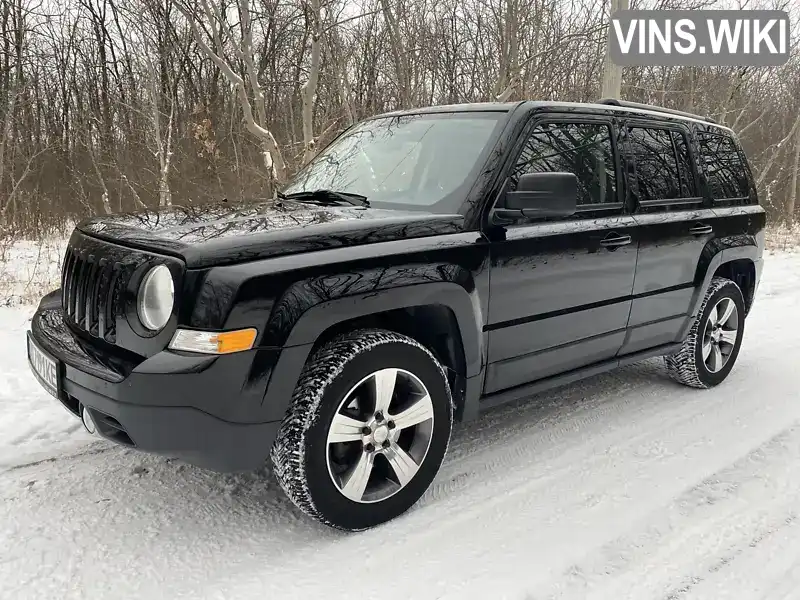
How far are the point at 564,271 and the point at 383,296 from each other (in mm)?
1180

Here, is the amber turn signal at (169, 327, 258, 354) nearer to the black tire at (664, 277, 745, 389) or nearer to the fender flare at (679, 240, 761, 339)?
the fender flare at (679, 240, 761, 339)

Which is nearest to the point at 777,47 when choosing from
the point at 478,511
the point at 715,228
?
the point at 715,228

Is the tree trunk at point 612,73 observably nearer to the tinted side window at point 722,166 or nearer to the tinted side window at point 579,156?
the tinted side window at point 722,166

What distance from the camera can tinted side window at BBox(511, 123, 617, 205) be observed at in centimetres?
338

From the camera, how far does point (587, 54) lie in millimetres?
15453

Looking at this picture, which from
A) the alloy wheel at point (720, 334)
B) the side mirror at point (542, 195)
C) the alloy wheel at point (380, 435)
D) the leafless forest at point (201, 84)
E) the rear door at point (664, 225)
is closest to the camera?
the alloy wheel at point (380, 435)

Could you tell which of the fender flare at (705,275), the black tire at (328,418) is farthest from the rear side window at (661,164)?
the black tire at (328,418)

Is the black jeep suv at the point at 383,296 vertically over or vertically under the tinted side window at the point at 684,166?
under

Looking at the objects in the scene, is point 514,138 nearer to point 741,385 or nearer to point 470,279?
point 470,279

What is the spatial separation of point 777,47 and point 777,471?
15.5 metres

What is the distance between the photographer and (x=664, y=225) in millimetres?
4027

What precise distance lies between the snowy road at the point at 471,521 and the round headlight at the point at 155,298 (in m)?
0.91

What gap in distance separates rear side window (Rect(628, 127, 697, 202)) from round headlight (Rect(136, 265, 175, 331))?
278 centimetres

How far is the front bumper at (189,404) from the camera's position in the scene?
7.56 feet
